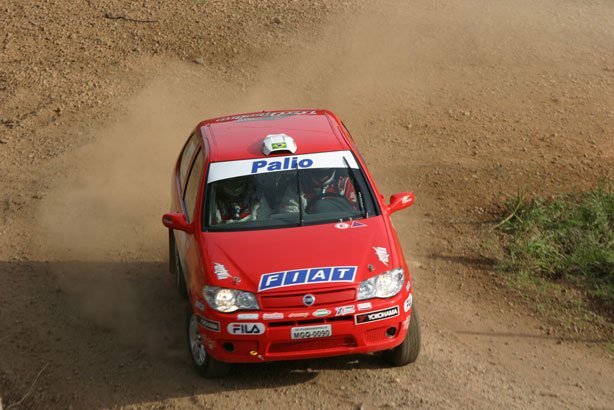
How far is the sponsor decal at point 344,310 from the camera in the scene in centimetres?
664

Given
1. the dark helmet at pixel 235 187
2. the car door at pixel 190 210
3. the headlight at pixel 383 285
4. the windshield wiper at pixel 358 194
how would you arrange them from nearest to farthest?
the headlight at pixel 383 285
the car door at pixel 190 210
the windshield wiper at pixel 358 194
the dark helmet at pixel 235 187

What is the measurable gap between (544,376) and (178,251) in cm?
330

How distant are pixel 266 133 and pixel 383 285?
2042mm

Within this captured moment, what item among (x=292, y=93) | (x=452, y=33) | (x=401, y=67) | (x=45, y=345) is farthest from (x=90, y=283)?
(x=452, y=33)

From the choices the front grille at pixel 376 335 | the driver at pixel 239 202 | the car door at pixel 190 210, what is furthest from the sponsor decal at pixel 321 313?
the driver at pixel 239 202

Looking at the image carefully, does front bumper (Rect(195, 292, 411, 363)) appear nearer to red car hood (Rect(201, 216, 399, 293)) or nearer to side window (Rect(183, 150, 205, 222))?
red car hood (Rect(201, 216, 399, 293))

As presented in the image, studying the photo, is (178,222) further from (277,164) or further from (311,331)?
(311,331)

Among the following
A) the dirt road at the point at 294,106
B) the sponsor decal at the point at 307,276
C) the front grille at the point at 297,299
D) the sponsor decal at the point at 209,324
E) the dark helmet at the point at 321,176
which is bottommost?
the dirt road at the point at 294,106

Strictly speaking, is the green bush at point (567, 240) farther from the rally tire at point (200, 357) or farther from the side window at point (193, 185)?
the rally tire at point (200, 357)

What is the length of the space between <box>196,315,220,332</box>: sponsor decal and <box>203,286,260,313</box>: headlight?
4.2 inches

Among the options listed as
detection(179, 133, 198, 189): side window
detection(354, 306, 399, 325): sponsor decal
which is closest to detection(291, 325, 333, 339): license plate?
detection(354, 306, 399, 325): sponsor decal

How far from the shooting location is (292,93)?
14.5 metres

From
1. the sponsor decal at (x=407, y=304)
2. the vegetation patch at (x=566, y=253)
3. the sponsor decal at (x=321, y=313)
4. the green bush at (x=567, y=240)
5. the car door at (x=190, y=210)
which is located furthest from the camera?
the green bush at (x=567, y=240)

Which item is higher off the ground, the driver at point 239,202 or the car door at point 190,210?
the driver at point 239,202
